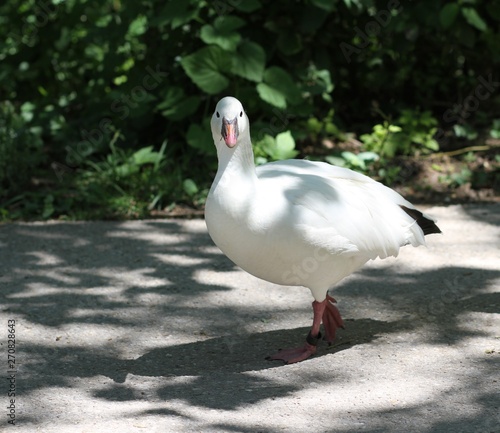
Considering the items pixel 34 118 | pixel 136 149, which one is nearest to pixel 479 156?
pixel 136 149

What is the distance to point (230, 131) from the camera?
427 centimetres

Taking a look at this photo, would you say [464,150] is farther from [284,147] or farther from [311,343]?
[311,343]

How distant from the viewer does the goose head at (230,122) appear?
14.0 feet

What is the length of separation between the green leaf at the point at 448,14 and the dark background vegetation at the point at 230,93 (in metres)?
0.02

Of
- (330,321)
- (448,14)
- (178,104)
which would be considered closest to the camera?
(330,321)

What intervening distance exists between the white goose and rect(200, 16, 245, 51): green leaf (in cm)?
264

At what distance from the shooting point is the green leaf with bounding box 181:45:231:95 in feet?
23.4

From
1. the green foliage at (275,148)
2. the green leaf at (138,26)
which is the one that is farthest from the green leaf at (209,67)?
the green leaf at (138,26)

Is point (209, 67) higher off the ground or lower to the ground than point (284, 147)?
higher

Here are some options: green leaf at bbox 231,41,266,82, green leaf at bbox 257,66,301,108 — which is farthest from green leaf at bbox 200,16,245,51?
green leaf at bbox 257,66,301,108

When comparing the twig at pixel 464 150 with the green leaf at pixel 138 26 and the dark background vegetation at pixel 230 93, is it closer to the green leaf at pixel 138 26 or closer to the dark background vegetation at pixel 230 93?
the dark background vegetation at pixel 230 93

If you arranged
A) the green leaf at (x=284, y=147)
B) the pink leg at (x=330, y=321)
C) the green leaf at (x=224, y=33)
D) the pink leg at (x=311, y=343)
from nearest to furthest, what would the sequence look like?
the pink leg at (x=311, y=343)
the pink leg at (x=330, y=321)
the green leaf at (x=284, y=147)
the green leaf at (x=224, y=33)

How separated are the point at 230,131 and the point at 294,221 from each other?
1.70ft

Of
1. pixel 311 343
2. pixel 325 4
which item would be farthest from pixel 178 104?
pixel 311 343
